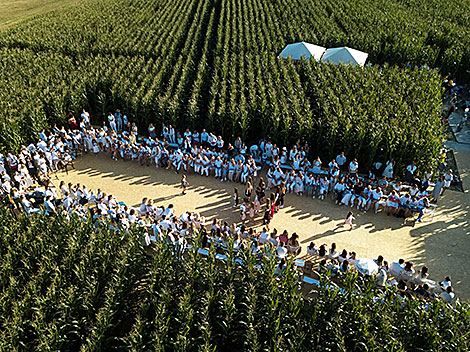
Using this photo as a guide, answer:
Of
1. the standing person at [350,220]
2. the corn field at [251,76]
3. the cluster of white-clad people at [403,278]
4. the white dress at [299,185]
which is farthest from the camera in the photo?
the corn field at [251,76]

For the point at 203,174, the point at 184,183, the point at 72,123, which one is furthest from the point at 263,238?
the point at 72,123

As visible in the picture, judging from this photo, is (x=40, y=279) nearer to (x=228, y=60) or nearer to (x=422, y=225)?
(x=422, y=225)

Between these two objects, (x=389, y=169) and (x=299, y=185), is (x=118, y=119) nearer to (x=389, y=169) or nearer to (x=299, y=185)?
(x=299, y=185)

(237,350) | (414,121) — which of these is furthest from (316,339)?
(414,121)

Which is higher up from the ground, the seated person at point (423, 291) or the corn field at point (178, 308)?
the corn field at point (178, 308)

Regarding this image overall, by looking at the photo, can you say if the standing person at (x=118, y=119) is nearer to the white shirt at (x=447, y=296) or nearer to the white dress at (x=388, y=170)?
the white dress at (x=388, y=170)

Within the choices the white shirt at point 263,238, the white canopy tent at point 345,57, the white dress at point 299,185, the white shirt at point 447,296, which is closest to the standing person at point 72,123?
the white dress at point 299,185

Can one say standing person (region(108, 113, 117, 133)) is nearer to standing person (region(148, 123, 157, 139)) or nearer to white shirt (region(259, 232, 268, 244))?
standing person (region(148, 123, 157, 139))

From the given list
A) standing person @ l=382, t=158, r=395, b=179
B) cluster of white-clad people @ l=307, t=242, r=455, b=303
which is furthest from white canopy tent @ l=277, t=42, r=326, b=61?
cluster of white-clad people @ l=307, t=242, r=455, b=303
